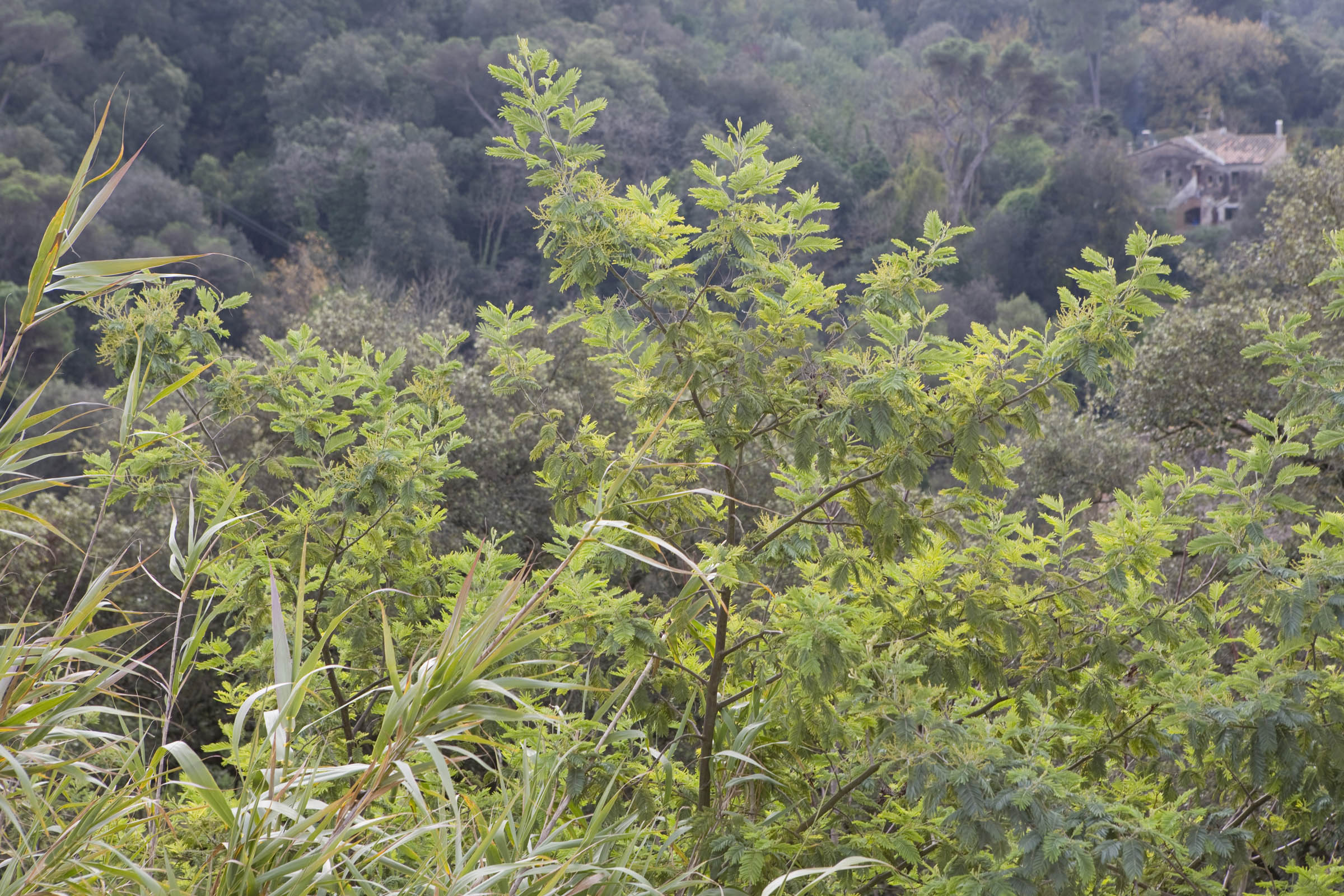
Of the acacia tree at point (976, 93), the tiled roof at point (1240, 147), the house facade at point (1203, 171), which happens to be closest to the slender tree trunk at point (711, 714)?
the house facade at point (1203, 171)

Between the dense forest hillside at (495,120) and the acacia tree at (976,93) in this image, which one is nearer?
the dense forest hillside at (495,120)

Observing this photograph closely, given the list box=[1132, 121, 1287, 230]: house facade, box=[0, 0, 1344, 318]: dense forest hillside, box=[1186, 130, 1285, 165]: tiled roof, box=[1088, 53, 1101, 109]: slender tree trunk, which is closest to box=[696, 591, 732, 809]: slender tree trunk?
box=[0, 0, 1344, 318]: dense forest hillside

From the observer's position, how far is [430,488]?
3.86 meters

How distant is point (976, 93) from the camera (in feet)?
124

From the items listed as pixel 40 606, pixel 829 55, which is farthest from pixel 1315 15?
pixel 40 606

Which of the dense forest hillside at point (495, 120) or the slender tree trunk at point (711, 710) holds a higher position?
the slender tree trunk at point (711, 710)

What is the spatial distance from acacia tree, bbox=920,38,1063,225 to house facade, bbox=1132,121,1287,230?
13.8 feet

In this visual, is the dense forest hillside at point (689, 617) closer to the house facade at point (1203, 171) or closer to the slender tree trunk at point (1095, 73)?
the house facade at point (1203, 171)

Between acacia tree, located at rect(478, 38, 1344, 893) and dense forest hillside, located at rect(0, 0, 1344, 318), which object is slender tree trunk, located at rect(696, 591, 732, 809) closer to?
acacia tree, located at rect(478, 38, 1344, 893)

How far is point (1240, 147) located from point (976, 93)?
888cm

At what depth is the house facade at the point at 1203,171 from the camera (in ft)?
114

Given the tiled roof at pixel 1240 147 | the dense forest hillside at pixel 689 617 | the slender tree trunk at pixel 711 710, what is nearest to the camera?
the dense forest hillside at pixel 689 617

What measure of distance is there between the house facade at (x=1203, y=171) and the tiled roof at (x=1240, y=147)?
0.02 m

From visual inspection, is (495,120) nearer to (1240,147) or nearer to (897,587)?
(1240,147)
